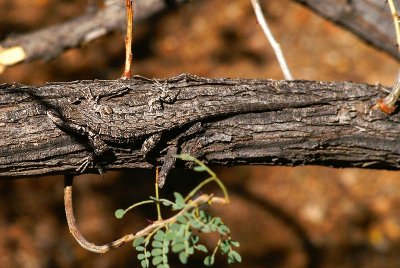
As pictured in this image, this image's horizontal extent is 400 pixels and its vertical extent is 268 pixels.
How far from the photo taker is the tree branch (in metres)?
3.75

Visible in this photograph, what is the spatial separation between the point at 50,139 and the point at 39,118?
0.32 feet

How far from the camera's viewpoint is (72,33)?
3809mm

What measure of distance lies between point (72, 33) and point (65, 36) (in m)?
0.05

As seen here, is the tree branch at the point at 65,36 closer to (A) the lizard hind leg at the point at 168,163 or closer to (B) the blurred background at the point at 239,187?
(B) the blurred background at the point at 239,187

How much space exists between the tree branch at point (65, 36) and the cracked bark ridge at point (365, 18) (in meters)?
1.13

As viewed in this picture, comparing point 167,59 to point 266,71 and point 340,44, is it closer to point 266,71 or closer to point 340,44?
point 266,71

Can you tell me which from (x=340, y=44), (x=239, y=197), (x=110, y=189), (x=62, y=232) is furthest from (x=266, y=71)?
(x=62, y=232)

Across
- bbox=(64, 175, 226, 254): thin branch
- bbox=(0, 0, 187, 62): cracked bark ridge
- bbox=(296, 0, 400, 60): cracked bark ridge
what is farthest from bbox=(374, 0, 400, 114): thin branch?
bbox=(0, 0, 187, 62): cracked bark ridge

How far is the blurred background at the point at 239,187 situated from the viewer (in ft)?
17.1

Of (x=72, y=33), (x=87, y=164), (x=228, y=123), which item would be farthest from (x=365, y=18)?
(x=87, y=164)

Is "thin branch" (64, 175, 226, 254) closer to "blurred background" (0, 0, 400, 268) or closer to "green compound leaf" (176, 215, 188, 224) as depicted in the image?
"green compound leaf" (176, 215, 188, 224)

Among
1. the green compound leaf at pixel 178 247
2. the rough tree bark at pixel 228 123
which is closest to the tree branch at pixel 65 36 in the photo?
the rough tree bark at pixel 228 123

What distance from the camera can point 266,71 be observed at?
624 cm

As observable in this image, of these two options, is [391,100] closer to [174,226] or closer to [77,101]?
[174,226]
